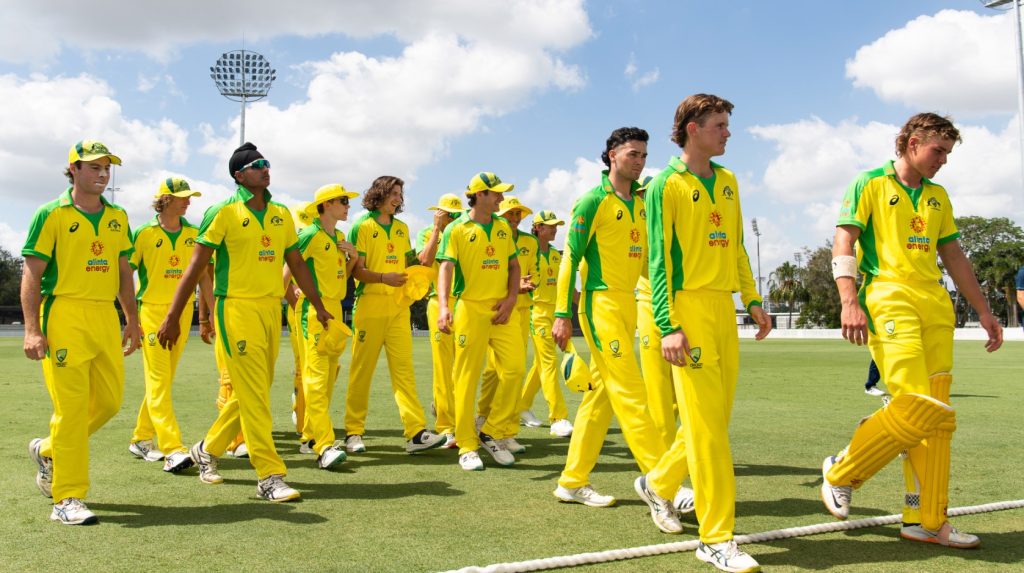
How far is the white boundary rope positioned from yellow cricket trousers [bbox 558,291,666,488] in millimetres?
801

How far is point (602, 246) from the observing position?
558 centimetres

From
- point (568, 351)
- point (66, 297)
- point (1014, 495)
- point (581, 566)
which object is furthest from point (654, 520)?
point (66, 297)

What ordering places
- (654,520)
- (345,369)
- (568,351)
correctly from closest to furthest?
(654,520) → (568,351) → (345,369)

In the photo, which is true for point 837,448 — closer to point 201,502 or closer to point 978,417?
point 978,417

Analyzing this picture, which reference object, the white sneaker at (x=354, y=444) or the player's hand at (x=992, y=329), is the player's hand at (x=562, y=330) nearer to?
the player's hand at (x=992, y=329)

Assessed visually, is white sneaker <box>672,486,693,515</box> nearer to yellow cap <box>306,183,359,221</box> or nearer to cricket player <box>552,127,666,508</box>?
cricket player <box>552,127,666,508</box>

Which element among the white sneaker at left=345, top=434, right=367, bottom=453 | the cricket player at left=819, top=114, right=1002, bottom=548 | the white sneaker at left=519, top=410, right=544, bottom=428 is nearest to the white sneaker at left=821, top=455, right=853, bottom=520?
the cricket player at left=819, top=114, right=1002, bottom=548

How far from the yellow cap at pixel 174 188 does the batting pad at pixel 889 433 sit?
5.93 meters

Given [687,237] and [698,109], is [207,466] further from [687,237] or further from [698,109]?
[698,109]

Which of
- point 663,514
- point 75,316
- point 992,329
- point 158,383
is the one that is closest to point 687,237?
point 663,514

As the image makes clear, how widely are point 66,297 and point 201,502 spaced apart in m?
1.62

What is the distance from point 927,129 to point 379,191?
5.03 metres

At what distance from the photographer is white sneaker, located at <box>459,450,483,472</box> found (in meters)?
6.87

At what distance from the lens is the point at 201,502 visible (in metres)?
5.69
